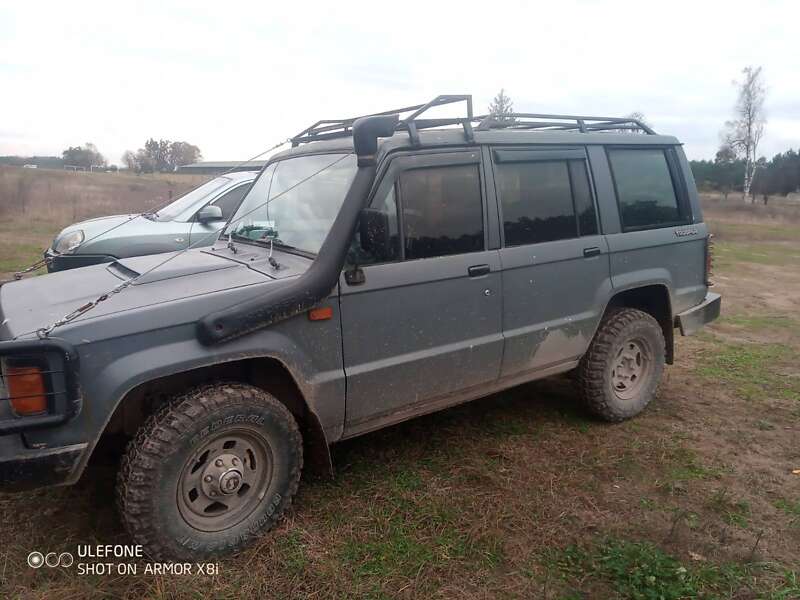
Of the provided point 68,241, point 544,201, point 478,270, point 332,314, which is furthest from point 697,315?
point 68,241

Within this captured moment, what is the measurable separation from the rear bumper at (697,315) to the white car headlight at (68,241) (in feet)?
20.1

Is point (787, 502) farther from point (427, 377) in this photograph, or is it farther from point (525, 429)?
point (427, 377)

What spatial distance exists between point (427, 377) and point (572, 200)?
5.47ft

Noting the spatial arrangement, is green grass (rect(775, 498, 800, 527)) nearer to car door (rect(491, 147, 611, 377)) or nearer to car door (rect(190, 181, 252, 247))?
car door (rect(491, 147, 611, 377))

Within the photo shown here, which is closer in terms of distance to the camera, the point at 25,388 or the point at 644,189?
the point at 25,388

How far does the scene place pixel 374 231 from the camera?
9.89 feet

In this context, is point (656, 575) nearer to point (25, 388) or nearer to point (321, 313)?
point (321, 313)

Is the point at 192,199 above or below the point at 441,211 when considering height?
above

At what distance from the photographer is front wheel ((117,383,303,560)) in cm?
265

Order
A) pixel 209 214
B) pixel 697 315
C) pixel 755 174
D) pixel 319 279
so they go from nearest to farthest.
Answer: pixel 319 279 → pixel 697 315 → pixel 209 214 → pixel 755 174

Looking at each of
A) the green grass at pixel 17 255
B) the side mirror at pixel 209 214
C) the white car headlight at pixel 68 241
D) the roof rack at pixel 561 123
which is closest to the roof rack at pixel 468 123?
the roof rack at pixel 561 123

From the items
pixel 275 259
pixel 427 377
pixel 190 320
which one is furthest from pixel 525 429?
pixel 190 320

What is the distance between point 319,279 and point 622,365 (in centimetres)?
283

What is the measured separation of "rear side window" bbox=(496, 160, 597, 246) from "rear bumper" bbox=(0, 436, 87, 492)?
2.61 m
